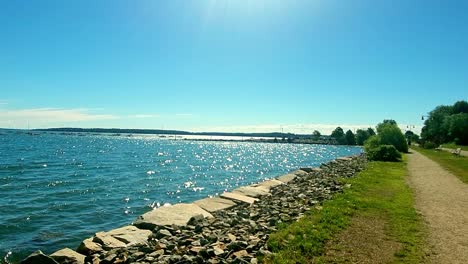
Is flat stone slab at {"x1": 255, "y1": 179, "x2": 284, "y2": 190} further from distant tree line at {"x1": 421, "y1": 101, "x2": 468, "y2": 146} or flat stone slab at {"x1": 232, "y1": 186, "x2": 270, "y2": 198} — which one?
distant tree line at {"x1": 421, "y1": 101, "x2": 468, "y2": 146}

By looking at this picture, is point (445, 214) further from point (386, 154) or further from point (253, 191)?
point (386, 154)

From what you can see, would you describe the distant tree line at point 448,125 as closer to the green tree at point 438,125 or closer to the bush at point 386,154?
the green tree at point 438,125

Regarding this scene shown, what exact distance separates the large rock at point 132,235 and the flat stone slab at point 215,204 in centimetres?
479

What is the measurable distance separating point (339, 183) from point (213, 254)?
16466 mm

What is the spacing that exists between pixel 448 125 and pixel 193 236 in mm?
116881

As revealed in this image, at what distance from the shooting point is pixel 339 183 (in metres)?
25.4

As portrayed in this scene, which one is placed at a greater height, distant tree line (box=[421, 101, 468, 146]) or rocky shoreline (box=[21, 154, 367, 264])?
distant tree line (box=[421, 101, 468, 146])

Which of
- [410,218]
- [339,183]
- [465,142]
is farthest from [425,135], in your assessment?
[410,218]

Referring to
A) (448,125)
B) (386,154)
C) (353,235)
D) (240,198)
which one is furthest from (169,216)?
(448,125)

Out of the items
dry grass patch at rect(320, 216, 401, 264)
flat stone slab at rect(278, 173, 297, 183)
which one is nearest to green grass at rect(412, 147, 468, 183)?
flat stone slab at rect(278, 173, 297, 183)

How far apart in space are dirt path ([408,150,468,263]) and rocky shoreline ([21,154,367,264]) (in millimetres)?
4829

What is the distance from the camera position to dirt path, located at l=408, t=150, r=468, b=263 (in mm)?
11194

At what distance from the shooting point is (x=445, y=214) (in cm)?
1634

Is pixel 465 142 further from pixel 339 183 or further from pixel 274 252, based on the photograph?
pixel 274 252
